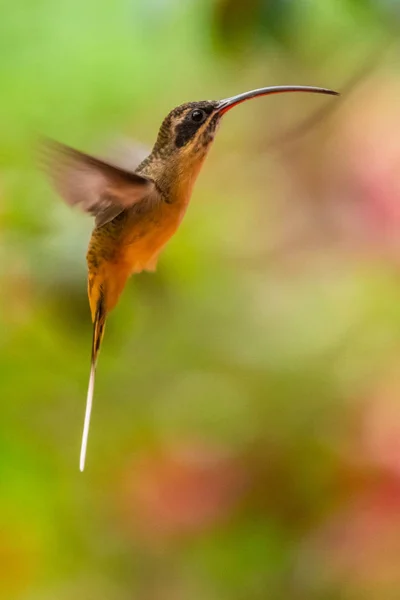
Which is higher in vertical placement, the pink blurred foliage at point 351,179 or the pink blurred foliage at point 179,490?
the pink blurred foliage at point 351,179

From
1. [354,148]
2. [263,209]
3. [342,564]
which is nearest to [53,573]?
[342,564]

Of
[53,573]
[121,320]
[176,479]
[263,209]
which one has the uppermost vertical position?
[263,209]

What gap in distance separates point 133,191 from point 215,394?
2.03 ft

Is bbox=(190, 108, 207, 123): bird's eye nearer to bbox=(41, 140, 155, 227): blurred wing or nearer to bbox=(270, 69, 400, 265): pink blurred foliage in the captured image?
bbox=(41, 140, 155, 227): blurred wing

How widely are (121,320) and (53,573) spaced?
44cm

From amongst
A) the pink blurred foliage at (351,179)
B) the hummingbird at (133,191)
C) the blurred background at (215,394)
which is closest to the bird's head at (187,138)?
the hummingbird at (133,191)

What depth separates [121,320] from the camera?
677mm

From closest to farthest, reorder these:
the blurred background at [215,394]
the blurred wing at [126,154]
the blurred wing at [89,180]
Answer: the blurred wing at [89,180], the blurred wing at [126,154], the blurred background at [215,394]

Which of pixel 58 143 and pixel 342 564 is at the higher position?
pixel 58 143

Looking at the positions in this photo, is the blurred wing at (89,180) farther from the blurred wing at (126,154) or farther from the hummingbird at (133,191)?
the blurred wing at (126,154)

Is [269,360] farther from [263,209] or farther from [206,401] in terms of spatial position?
[263,209]

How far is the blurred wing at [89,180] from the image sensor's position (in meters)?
0.34

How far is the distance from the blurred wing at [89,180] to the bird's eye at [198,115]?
42mm

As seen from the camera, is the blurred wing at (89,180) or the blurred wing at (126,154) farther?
the blurred wing at (126,154)
